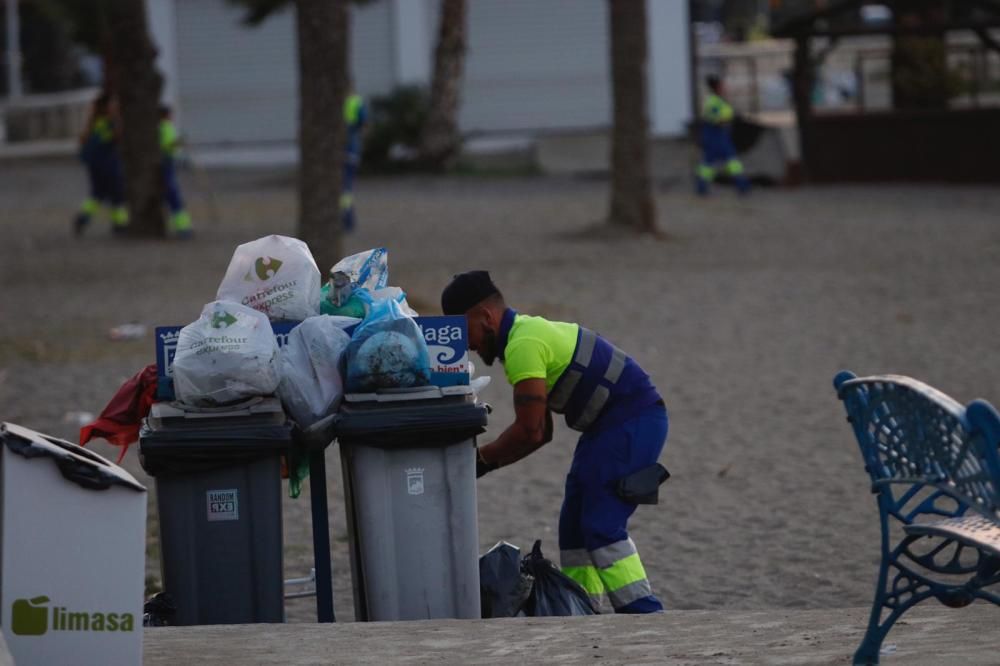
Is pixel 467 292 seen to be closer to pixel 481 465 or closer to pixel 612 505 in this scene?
pixel 481 465

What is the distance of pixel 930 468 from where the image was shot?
4.11 meters

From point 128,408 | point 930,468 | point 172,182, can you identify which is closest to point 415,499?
point 128,408

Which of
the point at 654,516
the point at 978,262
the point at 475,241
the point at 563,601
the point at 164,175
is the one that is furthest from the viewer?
the point at 164,175

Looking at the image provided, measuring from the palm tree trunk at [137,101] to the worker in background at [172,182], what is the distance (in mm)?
115

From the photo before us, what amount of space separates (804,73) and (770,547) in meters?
18.6

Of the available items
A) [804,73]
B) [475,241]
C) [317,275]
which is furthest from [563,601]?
[804,73]

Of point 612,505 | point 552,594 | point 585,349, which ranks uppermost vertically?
point 585,349

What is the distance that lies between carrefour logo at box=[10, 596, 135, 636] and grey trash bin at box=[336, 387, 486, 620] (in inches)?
44.1

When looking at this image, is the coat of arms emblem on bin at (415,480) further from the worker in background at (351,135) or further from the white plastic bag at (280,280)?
the worker in background at (351,135)

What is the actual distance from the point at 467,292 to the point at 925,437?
1915 millimetres

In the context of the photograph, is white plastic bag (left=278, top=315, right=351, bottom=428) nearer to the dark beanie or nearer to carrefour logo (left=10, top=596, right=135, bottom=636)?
the dark beanie

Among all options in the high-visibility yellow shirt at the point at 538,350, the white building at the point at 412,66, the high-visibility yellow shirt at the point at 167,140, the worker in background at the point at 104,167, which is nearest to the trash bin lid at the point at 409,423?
the high-visibility yellow shirt at the point at 538,350

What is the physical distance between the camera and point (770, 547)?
6.96 meters

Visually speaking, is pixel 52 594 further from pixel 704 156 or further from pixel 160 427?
pixel 704 156
